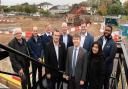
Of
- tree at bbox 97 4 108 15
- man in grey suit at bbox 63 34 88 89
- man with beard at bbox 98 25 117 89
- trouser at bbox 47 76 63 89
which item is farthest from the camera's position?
tree at bbox 97 4 108 15

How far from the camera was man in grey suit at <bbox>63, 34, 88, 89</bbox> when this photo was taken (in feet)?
17.1

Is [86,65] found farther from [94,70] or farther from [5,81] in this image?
[5,81]

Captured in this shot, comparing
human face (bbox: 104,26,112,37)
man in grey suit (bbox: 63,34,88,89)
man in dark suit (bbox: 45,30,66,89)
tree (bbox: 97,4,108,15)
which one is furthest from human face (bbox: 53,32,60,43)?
tree (bbox: 97,4,108,15)

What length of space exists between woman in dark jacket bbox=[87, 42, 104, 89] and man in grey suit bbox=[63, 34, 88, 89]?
0.32 ft

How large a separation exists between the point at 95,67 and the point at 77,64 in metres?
0.27

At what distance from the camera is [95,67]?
521 centimetres

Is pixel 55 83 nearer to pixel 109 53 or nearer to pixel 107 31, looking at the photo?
pixel 109 53

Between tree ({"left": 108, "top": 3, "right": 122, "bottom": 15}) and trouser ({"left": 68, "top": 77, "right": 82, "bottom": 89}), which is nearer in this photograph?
trouser ({"left": 68, "top": 77, "right": 82, "bottom": 89})

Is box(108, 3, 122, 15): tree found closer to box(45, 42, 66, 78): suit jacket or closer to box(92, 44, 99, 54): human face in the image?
box(45, 42, 66, 78): suit jacket

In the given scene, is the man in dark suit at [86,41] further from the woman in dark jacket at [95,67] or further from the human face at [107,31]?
the woman in dark jacket at [95,67]

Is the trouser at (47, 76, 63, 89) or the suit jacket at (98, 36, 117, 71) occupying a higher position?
the suit jacket at (98, 36, 117, 71)

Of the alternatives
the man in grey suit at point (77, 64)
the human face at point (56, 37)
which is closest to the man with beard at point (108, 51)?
the man in grey suit at point (77, 64)

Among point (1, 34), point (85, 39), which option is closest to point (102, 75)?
point (85, 39)

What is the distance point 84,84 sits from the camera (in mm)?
5371
